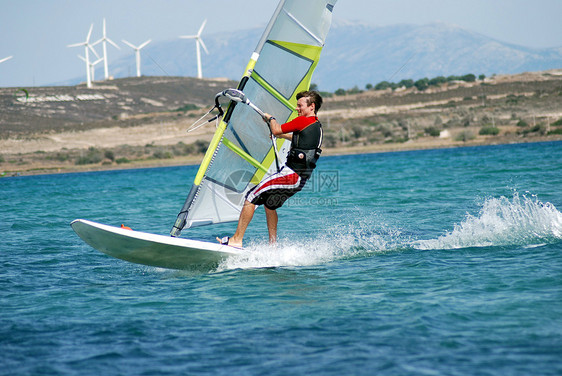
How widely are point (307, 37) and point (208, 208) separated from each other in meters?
2.35

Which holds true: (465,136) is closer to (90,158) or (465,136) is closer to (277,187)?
(90,158)

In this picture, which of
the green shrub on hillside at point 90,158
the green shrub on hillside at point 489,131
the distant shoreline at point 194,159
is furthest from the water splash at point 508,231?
the green shrub on hillside at point 90,158

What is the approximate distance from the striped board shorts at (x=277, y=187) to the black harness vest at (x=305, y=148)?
0.08 metres

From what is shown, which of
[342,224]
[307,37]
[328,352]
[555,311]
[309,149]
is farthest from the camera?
[342,224]

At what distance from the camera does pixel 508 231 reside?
8.06 meters

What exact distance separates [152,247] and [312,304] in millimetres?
2057

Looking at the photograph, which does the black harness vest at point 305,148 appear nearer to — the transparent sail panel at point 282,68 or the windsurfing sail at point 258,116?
the windsurfing sail at point 258,116

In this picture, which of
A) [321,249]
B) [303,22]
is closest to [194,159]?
[321,249]

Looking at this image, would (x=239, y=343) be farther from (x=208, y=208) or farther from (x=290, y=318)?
(x=208, y=208)

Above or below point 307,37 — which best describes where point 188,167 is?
below

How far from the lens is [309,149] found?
6.54 metres

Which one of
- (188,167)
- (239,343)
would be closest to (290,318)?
(239,343)

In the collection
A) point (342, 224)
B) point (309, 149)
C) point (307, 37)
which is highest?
point (307, 37)

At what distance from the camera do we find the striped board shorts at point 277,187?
261 inches
